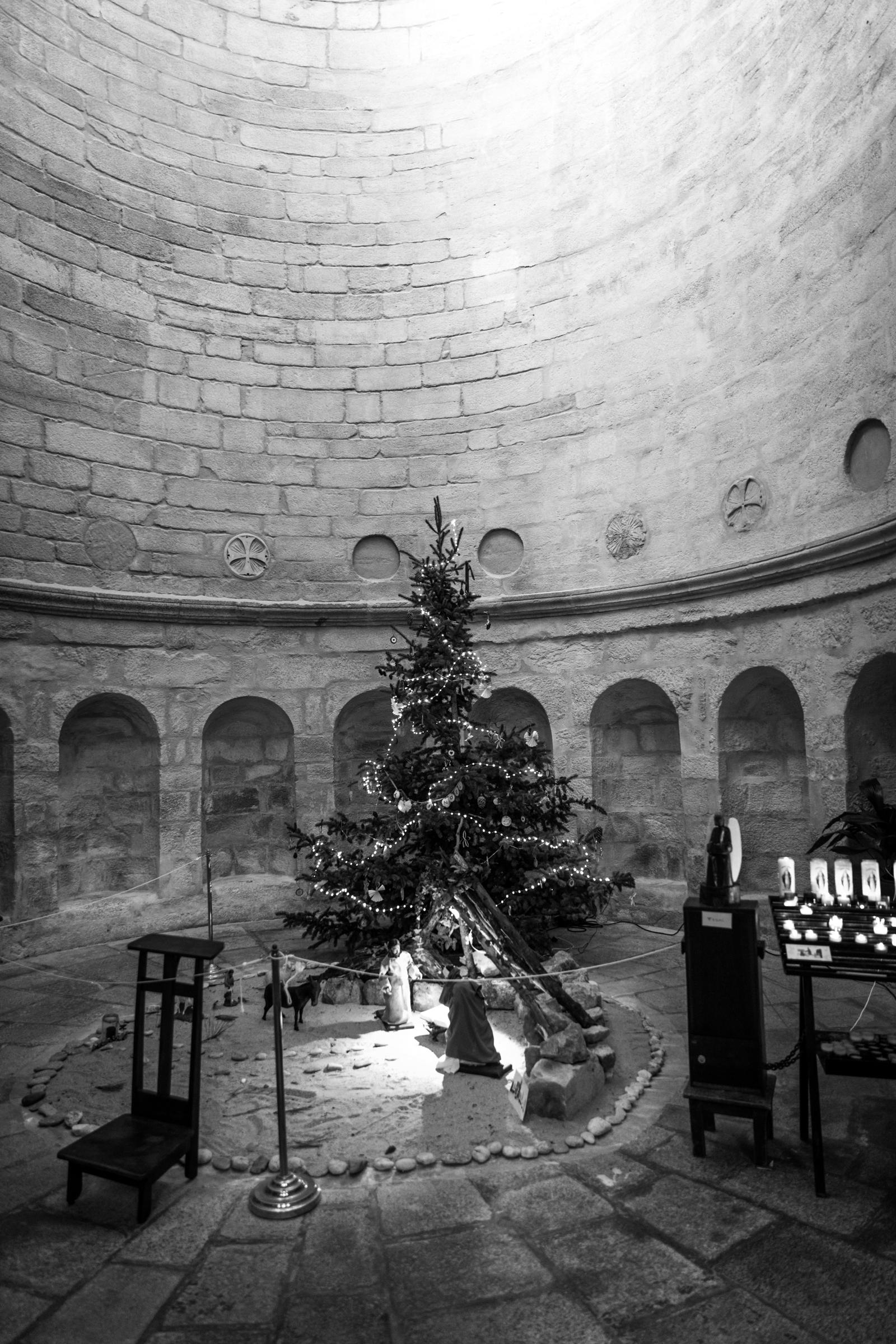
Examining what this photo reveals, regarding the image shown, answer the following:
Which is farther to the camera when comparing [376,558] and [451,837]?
[376,558]

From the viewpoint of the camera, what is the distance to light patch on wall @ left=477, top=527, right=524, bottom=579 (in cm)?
838

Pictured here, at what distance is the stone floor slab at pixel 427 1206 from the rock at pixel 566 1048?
2.90 ft

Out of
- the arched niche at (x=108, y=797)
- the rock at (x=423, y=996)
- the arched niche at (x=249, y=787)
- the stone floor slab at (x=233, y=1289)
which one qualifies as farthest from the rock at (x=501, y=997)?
the arched niche at (x=108, y=797)

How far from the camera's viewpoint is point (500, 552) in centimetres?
842

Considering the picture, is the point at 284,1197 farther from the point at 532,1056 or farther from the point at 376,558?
the point at 376,558

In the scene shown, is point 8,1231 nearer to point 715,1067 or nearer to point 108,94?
point 715,1067

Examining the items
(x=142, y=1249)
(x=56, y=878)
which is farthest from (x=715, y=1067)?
(x=56, y=878)

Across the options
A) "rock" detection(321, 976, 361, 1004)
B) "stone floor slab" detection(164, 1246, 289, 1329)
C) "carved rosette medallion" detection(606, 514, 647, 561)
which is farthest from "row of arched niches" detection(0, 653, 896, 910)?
"stone floor slab" detection(164, 1246, 289, 1329)

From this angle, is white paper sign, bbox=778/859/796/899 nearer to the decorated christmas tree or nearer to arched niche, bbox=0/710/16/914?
the decorated christmas tree

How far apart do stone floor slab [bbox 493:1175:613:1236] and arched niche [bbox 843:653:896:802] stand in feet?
13.3

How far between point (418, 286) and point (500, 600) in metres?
3.44

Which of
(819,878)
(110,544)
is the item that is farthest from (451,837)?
(110,544)

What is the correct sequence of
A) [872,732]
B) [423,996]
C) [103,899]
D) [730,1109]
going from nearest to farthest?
[730,1109] < [423,996] < [872,732] < [103,899]

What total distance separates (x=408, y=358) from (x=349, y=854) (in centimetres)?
527
